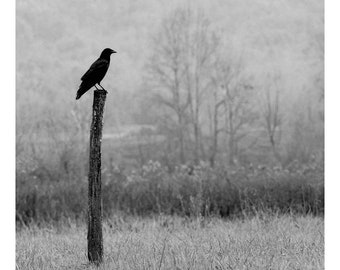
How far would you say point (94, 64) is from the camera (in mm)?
3551

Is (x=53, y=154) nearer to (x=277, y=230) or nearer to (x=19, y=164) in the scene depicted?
(x=19, y=164)

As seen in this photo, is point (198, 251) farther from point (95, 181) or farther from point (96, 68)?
point (96, 68)

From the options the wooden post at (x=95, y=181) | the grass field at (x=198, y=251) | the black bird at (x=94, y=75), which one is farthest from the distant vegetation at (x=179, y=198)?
the black bird at (x=94, y=75)

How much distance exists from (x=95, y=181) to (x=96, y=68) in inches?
34.7

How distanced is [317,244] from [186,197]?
4.06 metres

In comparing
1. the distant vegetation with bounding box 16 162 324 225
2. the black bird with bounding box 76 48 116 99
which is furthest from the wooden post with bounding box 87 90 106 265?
the distant vegetation with bounding box 16 162 324 225

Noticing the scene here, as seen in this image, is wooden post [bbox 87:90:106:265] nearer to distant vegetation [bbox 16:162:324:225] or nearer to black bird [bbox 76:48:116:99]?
black bird [bbox 76:48:116:99]

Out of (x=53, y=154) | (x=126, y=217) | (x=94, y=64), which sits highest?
(x=94, y=64)

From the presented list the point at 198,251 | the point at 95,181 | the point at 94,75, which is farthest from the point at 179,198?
the point at 94,75

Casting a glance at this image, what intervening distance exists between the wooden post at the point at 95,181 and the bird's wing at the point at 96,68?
147mm

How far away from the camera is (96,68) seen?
353 cm

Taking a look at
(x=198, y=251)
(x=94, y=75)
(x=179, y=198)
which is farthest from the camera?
(x=179, y=198)

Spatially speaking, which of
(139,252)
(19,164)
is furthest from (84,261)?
(19,164)

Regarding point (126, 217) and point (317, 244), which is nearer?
point (317, 244)
